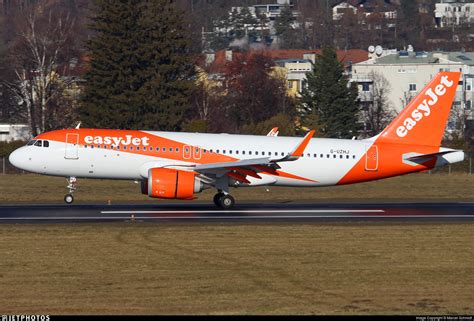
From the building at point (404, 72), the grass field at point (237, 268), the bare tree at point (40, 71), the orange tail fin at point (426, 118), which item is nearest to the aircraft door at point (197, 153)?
the grass field at point (237, 268)

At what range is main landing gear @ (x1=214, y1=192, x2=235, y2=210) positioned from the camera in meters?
43.6

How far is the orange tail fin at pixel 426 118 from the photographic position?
45812 millimetres

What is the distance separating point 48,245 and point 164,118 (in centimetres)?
5266

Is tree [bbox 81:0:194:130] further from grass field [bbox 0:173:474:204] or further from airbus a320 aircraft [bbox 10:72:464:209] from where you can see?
airbus a320 aircraft [bbox 10:72:464:209]

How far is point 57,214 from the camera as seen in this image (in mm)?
40812

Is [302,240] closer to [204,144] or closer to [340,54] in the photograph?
[204,144]

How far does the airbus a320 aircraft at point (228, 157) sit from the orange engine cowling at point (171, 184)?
1.4 inches

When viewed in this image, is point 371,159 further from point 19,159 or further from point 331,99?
point 331,99

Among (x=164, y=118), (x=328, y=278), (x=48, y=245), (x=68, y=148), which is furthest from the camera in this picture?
(x=164, y=118)

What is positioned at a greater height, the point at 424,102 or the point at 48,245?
the point at 424,102

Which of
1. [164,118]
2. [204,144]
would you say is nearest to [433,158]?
[204,144]

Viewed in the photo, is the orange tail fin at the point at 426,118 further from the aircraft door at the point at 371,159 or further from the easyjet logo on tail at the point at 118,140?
the easyjet logo on tail at the point at 118,140

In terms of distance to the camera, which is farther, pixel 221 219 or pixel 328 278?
pixel 221 219

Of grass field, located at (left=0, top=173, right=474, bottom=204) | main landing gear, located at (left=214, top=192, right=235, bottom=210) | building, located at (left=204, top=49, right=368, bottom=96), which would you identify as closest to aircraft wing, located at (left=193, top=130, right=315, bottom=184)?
main landing gear, located at (left=214, top=192, right=235, bottom=210)
